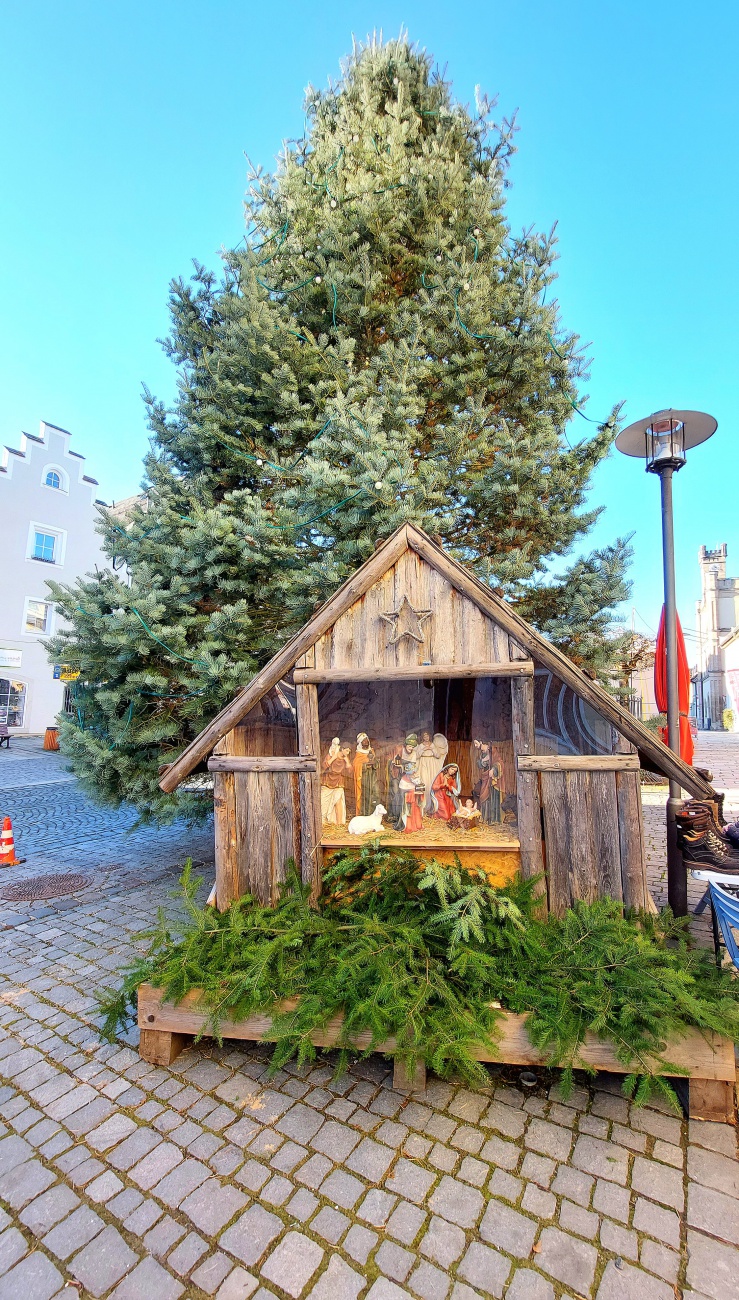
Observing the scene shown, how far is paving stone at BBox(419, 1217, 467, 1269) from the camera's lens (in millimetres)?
2211

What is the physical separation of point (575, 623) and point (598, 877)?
293 cm

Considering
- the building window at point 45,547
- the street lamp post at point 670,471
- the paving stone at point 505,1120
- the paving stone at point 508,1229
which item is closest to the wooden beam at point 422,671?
the street lamp post at point 670,471

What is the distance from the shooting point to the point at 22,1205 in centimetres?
250

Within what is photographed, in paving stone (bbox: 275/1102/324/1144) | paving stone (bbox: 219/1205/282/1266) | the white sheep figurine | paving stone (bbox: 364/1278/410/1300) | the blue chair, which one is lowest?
paving stone (bbox: 219/1205/282/1266)

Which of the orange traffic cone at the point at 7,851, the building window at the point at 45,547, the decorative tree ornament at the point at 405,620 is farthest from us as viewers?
the building window at the point at 45,547

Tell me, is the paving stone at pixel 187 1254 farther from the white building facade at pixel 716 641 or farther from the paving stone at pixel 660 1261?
the white building facade at pixel 716 641

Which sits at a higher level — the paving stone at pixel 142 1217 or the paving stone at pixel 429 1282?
the paving stone at pixel 429 1282

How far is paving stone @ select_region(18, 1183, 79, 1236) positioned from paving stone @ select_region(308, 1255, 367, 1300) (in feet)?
3.83

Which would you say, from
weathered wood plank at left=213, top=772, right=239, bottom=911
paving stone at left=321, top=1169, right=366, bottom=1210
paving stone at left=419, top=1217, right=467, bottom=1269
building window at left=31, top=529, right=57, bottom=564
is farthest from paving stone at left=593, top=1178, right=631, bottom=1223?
building window at left=31, top=529, right=57, bottom=564

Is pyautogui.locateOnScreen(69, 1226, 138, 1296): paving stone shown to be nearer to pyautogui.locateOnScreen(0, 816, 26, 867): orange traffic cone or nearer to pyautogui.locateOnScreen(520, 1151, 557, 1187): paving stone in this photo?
pyautogui.locateOnScreen(520, 1151, 557, 1187): paving stone

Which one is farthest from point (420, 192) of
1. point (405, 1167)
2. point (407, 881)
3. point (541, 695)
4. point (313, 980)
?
point (405, 1167)

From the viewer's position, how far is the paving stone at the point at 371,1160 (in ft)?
8.52

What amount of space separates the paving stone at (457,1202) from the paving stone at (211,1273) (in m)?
0.85

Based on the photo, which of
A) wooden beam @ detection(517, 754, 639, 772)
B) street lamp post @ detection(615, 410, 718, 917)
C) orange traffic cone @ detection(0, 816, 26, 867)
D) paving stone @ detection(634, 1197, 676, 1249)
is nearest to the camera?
paving stone @ detection(634, 1197, 676, 1249)
